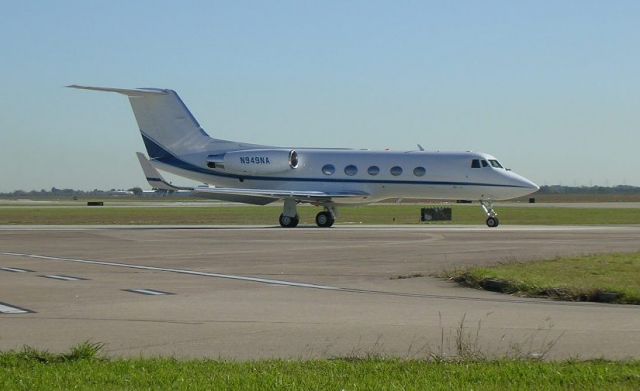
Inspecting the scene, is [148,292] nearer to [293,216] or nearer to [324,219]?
[293,216]

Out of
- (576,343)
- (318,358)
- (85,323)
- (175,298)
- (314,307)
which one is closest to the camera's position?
(318,358)

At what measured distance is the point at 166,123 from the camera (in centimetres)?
4691

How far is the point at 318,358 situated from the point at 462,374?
5.42 ft

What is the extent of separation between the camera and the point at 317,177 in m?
45.8

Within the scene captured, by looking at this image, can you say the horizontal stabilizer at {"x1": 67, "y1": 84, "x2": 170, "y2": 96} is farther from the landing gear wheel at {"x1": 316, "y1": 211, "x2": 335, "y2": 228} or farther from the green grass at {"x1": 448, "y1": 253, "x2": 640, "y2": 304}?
the green grass at {"x1": 448, "y1": 253, "x2": 640, "y2": 304}

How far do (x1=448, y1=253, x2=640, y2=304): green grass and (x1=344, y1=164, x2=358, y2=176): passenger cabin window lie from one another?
23.9 m

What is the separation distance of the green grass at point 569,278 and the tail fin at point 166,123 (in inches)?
1103

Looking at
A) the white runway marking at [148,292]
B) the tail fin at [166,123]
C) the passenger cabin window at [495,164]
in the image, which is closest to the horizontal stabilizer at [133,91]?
the tail fin at [166,123]

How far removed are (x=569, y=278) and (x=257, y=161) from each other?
29569 mm

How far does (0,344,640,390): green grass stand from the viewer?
8.18 meters

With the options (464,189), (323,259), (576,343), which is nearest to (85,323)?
(576,343)

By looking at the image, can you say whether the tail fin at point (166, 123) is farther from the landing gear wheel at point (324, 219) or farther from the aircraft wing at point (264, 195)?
the landing gear wheel at point (324, 219)

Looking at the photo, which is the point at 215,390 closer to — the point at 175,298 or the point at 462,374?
the point at 462,374

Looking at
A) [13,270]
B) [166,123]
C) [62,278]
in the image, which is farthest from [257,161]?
[62,278]
